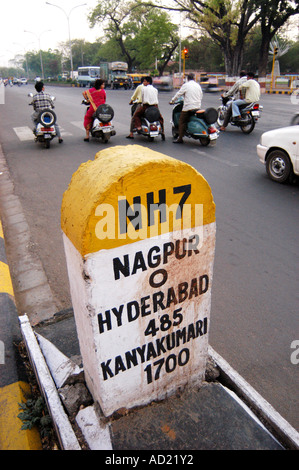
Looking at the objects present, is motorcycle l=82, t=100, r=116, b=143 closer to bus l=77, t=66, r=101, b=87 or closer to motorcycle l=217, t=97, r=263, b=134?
motorcycle l=217, t=97, r=263, b=134

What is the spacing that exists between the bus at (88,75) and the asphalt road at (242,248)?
41.2 metres

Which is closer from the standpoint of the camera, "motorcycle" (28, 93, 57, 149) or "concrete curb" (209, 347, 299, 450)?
"concrete curb" (209, 347, 299, 450)

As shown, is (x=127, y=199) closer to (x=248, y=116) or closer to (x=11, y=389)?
(x=11, y=389)

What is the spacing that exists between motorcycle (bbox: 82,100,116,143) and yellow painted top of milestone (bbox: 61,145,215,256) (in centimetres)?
874

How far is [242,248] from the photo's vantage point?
4.37 m

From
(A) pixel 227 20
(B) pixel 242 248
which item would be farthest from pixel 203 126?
(A) pixel 227 20

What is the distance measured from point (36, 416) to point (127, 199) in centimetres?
152

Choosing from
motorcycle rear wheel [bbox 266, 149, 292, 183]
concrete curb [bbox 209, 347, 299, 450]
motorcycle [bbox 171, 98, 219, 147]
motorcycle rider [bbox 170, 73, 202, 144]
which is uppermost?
motorcycle rider [bbox 170, 73, 202, 144]

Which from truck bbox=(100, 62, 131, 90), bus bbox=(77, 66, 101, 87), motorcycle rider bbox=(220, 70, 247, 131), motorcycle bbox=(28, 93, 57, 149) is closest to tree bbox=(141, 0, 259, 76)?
truck bbox=(100, 62, 131, 90)

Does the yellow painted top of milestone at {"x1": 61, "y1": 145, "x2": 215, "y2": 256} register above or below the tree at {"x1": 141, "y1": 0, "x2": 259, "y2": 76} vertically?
below

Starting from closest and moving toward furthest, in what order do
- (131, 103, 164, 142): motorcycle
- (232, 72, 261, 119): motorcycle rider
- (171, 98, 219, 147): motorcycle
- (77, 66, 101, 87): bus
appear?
(171, 98, 219, 147): motorcycle
(131, 103, 164, 142): motorcycle
(232, 72, 261, 119): motorcycle rider
(77, 66, 101, 87): bus

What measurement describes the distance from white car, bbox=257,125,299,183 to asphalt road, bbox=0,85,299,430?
22 centimetres

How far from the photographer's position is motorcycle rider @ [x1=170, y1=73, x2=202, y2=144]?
30.7ft

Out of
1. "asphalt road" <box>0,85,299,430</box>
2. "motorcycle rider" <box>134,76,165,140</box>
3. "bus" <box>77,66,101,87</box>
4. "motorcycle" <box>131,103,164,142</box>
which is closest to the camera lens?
"asphalt road" <box>0,85,299,430</box>
